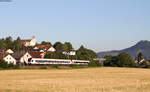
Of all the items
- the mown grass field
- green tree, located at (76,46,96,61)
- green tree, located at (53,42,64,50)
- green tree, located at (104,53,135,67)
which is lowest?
the mown grass field

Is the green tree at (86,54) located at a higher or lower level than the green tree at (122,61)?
higher

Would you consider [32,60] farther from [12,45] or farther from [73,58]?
[12,45]

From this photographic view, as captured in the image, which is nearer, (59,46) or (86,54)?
(86,54)

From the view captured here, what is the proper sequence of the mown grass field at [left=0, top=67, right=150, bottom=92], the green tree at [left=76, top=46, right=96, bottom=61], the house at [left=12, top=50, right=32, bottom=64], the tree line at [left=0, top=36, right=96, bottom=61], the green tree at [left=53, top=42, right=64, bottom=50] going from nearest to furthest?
the mown grass field at [left=0, top=67, right=150, bottom=92], the house at [left=12, top=50, right=32, bottom=64], the tree line at [left=0, top=36, right=96, bottom=61], the green tree at [left=76, top=46, right=96, bottom=61], the green tree at [left=53, top=42, right=64, bottom=50]

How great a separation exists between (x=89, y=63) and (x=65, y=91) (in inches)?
4216

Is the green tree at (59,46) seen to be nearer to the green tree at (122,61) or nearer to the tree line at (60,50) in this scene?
the tree line at (60,50)

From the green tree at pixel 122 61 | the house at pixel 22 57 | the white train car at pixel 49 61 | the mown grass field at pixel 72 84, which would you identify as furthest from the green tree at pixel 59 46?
the mown grass field at pixel 72 84

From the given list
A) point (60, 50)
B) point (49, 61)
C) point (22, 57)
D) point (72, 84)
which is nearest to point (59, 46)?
point (60, 50)

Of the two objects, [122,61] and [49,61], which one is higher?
[49,61]

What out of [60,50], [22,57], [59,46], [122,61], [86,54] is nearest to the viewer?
[22,57]

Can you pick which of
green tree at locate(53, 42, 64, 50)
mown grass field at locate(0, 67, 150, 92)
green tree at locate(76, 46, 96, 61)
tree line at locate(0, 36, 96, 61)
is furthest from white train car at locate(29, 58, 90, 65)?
mown grass field at locate(0, 67, 150, 92)

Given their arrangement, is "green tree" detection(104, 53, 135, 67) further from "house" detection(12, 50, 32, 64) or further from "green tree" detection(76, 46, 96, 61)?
"house" detection(12, 50, 32, 64)

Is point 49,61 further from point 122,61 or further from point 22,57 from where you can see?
point 122,61

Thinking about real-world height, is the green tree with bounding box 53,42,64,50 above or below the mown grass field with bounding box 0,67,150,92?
above
